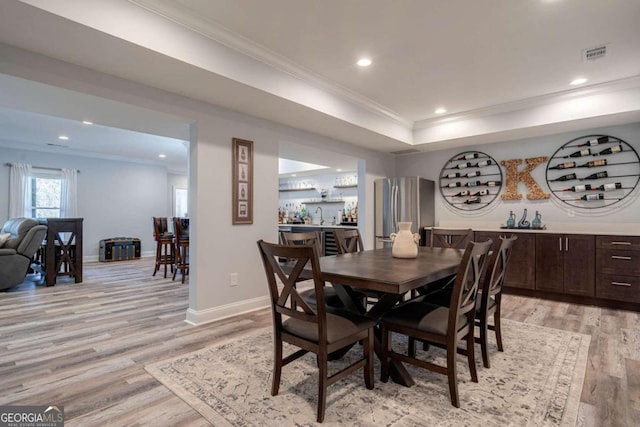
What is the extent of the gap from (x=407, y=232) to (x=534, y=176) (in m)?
3.33

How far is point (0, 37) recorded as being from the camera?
84.4 inches

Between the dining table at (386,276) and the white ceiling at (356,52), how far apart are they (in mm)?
1808

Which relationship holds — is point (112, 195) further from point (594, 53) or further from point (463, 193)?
point (594, 53)

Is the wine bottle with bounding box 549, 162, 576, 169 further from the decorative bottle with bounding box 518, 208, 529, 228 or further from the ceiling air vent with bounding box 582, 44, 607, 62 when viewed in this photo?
the ceiling air vent with bounding box 582, 44, 607, 62

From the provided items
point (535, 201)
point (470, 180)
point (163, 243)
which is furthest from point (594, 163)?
point (163, 243)

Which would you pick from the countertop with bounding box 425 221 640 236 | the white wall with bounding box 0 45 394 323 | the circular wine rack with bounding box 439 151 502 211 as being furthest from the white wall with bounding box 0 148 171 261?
the countertop with bounding box 425 221 640 236

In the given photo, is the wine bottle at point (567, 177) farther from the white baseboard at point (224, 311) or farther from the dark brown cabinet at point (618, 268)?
the white baseboard at point (224, 311)

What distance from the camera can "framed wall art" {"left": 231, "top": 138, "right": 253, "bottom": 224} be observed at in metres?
3.55

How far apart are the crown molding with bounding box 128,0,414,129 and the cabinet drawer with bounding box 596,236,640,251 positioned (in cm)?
328

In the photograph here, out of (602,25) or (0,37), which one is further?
(602,25)

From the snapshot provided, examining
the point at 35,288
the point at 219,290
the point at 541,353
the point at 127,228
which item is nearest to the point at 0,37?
the point at 219,290

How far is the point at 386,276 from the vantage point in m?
1.80

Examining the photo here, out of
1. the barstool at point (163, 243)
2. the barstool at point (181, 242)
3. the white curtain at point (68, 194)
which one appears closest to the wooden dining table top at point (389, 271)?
the barstool at point (181, 242)

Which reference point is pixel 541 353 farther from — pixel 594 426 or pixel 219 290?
pixel 219 290
